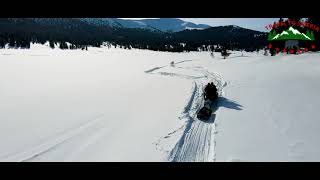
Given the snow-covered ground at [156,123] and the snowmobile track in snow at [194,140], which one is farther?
the snow-covered ground at [156,123]

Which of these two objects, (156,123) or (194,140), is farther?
(156,123)

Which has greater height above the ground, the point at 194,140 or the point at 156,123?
the point at 194,140

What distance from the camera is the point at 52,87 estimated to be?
914 inches

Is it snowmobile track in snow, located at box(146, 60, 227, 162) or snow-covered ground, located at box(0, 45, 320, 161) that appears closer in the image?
snowmobile track in snow, located at box(146, 60, 227, 162)
